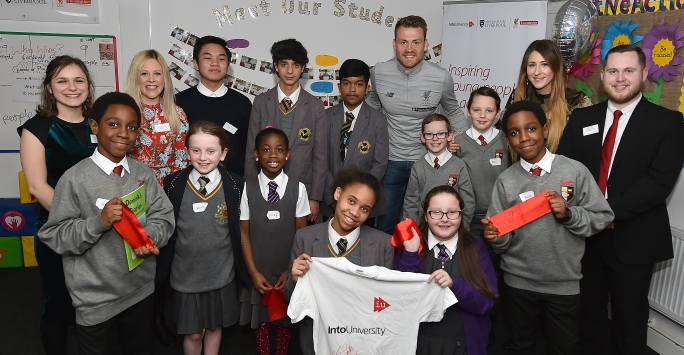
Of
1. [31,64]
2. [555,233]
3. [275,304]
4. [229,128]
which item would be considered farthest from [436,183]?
[31,64]

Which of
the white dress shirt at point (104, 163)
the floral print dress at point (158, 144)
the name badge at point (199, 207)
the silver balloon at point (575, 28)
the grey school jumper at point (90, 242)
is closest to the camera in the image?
the grey school jumper at point (90, 242)

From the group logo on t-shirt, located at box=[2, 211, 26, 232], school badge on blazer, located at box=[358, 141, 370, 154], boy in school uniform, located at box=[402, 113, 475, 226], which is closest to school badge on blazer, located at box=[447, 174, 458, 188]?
boy in school uniform, located at box=[402, 113, 475, 226]

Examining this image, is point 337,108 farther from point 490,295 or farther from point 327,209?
point 490,295

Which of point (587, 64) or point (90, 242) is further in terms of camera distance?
point (587, 64)

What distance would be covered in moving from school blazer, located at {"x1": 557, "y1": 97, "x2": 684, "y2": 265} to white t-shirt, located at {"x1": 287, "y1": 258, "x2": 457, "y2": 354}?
1.15 metres

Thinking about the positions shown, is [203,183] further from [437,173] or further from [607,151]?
[607,151]

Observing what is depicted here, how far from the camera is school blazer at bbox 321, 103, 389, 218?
11.4 ft

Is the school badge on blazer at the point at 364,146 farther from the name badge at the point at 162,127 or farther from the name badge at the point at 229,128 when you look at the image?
the name badge at the point at 162,127

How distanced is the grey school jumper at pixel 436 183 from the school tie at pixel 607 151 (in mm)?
737

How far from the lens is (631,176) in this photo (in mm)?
2615

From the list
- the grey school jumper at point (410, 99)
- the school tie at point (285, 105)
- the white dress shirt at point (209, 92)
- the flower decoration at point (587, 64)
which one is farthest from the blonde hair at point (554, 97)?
the white dress shirt at point (209, 92)

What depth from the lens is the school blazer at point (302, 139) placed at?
11.0ft

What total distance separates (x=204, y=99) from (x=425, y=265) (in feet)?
6.71

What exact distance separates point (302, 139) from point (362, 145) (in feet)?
1.42
